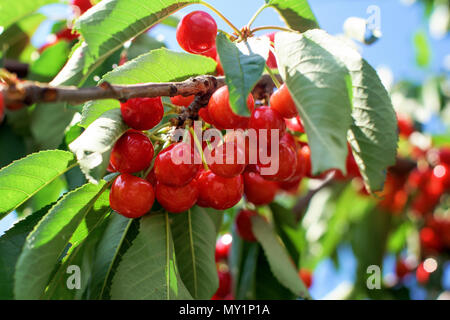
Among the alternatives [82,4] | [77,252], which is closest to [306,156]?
[77,252]

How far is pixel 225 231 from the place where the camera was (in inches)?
90.0

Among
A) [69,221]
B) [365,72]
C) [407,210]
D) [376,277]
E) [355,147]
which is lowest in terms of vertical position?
[407,210]

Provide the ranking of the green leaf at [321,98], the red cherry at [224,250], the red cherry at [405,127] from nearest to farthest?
1. the green leaf at [321,98]
2. the red cherry at [224,250]
3. the red cherry at [405,127]

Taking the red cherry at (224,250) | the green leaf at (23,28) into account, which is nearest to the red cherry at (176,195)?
the green leaf at (23,28)

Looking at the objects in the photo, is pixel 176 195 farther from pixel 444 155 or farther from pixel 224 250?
pixel 444 155

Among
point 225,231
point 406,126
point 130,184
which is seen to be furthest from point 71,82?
point 406,126

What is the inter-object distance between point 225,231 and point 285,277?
95cm

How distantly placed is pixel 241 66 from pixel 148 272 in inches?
20.9

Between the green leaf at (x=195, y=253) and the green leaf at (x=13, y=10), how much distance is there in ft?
2.79

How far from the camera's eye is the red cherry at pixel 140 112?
94 centimetres

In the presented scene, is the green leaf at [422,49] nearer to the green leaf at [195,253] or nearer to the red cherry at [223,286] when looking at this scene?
the red cherry at [223,286]

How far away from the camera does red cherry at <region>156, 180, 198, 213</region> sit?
1.02 metres

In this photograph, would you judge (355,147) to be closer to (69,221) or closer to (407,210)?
(69,221)

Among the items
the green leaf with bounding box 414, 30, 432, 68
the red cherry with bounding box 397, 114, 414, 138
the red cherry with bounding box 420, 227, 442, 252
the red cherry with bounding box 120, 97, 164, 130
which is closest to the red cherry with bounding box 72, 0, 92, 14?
the red cherry with bounding box 120, 97, 164, 130
